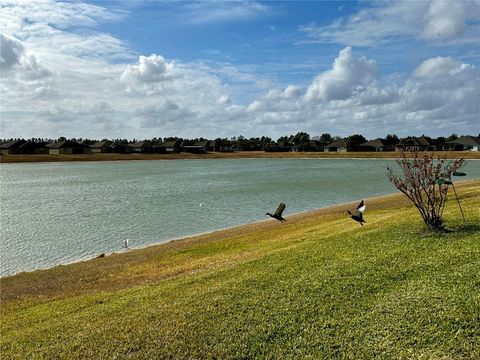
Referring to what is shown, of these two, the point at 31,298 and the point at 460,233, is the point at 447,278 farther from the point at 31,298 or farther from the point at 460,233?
the point at 31,298

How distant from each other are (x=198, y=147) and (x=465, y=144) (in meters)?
102

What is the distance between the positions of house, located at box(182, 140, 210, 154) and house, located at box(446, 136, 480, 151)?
93.1 meters

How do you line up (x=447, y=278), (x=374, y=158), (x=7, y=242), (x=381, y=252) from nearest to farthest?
(x=447, y=278), (x=381, y=252), (x=7, y=242), (x=374, y=158)

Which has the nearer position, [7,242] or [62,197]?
[7,242]

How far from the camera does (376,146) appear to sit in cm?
16712

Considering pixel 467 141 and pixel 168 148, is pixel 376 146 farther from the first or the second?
pixel 168 148

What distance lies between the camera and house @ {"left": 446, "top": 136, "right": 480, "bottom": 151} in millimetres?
151750

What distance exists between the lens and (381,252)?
10.4 meters

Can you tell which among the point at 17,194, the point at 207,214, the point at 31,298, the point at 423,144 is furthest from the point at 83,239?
the point at 423,144

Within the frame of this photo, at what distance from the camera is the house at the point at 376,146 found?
6533 inches

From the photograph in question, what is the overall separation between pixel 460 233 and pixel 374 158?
13812cm

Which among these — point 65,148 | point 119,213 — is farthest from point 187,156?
point 119,213

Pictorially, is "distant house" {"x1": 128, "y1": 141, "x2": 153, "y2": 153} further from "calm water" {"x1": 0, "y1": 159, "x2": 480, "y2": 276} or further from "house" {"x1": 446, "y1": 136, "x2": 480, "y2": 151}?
"calm water" {"x1": 0, "y1": 159, "x2": 480, "y2": 276}

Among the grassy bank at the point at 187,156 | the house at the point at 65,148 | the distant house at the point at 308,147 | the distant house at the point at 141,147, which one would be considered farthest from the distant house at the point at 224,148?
the house at the point at 65,148
